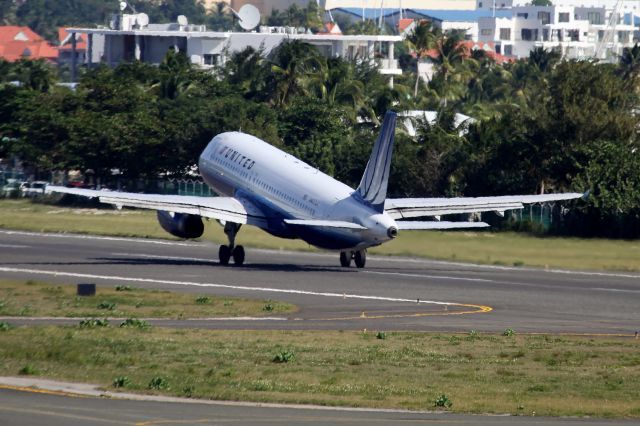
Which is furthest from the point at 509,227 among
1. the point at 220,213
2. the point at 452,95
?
the point at 452,95

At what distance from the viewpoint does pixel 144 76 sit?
425 feet

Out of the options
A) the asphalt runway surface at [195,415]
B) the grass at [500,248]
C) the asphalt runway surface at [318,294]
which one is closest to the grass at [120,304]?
the asphalt runway surface at [318,294]

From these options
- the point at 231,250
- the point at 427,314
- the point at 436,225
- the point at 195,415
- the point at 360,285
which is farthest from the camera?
the point at 231,250

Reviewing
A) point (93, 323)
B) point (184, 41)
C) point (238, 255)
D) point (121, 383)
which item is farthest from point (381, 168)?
point (184, 41)

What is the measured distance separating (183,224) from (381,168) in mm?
12477

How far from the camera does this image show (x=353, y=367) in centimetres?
3766

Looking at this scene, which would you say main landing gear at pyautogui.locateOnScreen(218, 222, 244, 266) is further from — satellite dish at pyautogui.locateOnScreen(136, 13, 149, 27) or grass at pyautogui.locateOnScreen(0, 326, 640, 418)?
satellite dish at pyautogui.locateOnScreen(136, 13, 149, 27)

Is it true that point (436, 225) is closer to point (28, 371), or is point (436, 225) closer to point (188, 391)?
point (28, 371)

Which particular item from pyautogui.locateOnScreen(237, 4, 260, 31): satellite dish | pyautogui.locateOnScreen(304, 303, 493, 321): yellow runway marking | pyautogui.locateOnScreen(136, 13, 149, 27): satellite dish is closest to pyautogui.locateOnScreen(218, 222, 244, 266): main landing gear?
pyautogui.locateOnScreen(304, 303, 493, 321): yellow runway marking

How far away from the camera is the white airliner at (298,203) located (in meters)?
62.2

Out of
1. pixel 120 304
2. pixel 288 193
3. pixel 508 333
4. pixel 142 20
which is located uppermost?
pixel 142 20

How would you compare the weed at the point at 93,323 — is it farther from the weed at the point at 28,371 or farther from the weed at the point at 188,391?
the weed at the point at 188,391

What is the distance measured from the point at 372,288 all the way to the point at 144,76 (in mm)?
72839

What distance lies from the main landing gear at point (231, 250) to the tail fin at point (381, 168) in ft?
33.2
